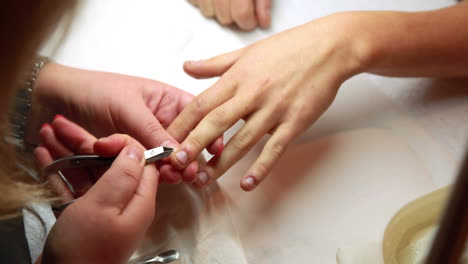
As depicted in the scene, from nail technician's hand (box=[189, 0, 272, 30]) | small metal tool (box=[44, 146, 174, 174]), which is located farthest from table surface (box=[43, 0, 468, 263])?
small metal tool (box=[44, 146, 174, 174])

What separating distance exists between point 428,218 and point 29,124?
0.58 m

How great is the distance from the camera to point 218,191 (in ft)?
2.00

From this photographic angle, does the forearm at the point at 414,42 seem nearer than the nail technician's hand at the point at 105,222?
No

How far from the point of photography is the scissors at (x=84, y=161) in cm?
54

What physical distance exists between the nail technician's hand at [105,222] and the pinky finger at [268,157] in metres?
0.14

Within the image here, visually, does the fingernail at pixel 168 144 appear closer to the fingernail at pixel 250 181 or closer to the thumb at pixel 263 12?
the fingernail at pixel 250 181

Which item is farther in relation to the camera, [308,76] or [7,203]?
[308,76]

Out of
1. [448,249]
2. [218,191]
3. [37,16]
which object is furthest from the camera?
[218,191]

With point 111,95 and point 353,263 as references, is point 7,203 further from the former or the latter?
point 353,263

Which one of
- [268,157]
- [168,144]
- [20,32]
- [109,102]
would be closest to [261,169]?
[268,157]

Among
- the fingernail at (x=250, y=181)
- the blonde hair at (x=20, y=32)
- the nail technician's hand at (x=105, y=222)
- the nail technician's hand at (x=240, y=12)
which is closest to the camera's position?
the blonde hair at (x=20, y=32)

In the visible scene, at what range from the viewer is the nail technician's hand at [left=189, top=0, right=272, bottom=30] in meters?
0.78

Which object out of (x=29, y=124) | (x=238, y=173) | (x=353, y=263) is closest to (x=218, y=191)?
(x=238, y=173)

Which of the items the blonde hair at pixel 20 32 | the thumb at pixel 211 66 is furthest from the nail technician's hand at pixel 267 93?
the blonde hair at pixel 20 32
